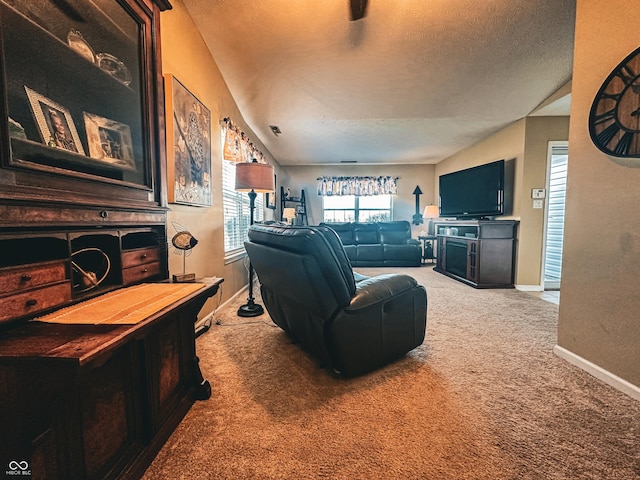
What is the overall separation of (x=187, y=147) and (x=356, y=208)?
208 inches

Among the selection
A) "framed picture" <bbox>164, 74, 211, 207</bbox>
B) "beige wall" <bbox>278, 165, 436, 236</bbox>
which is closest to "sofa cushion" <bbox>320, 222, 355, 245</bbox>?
"beige wall" <bbox>278, 165, 436, 236</bbox>

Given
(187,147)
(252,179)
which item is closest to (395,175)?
(252,179)

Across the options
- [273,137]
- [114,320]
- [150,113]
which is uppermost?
[273,137]

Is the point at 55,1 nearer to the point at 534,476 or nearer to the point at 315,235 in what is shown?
the point at 315,235

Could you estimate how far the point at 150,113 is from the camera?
1.29m

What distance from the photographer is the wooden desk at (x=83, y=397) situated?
2.01 feet

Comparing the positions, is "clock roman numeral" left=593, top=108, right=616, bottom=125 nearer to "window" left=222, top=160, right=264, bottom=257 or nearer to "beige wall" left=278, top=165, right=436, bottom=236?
"window" left=222, top=160, right=264, bottom=257

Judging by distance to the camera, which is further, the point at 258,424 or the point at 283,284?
the point at 283,284

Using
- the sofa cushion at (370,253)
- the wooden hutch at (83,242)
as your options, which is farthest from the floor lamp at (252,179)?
the sofa cushion at (370,253)

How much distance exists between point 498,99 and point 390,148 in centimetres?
217

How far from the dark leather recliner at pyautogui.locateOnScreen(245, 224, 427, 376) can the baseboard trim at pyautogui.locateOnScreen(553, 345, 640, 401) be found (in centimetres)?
95

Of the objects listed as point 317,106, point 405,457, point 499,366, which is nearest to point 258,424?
point 405,457

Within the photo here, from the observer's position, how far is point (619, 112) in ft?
4.75

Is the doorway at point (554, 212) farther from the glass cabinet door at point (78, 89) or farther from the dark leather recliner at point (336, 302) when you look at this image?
the glass cabinet door at point (78, 89)
